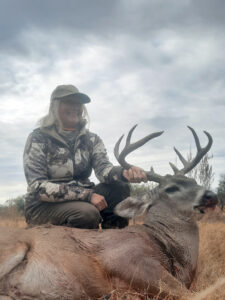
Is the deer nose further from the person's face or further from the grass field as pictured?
the person's face

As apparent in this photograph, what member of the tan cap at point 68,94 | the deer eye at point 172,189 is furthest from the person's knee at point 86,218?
the tan cap at point 68,94

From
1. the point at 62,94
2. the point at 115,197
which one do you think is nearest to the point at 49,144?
the point at 62,94

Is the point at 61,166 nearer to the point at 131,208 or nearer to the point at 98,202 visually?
the point at 98,202

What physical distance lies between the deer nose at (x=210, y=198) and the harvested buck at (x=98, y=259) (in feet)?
0.04

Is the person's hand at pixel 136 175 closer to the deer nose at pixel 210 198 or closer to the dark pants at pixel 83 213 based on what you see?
the dark pants at pixel 83 213

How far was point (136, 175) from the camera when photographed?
477cm

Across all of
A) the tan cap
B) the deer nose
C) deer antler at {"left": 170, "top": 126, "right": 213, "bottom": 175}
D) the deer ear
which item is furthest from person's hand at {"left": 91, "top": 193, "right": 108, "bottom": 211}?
the tan cap

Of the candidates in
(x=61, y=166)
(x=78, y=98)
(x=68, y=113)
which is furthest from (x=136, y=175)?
(x=78, y=98)

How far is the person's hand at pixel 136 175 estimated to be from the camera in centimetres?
474

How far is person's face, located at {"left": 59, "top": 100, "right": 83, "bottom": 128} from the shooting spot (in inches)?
226

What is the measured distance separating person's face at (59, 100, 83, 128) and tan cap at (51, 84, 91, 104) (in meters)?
0.08

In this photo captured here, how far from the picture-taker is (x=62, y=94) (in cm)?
572

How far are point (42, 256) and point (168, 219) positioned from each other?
1621 millimetres

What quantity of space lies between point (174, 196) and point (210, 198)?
1.41 ft
